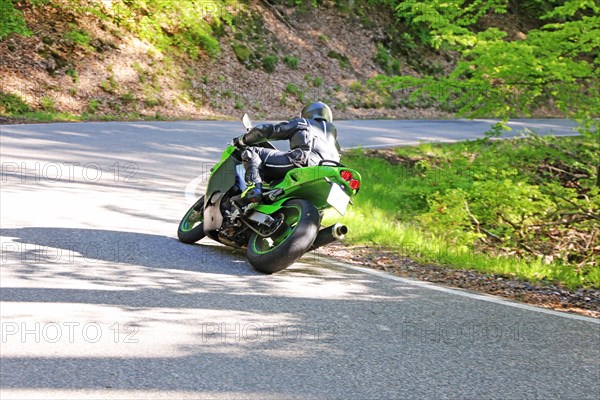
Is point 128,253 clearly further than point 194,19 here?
No

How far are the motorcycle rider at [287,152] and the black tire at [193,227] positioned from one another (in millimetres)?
837

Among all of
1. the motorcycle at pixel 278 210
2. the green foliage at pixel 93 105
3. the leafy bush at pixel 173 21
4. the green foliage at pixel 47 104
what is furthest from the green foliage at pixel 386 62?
the motorcycle at pixel 278 210

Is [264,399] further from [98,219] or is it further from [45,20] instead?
[45,20]

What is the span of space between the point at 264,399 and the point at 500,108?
1082 centimetres

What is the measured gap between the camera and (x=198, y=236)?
320 inches

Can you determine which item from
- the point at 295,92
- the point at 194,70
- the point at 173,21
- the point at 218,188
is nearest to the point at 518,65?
the point at 218,188

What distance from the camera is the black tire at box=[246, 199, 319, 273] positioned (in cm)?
680

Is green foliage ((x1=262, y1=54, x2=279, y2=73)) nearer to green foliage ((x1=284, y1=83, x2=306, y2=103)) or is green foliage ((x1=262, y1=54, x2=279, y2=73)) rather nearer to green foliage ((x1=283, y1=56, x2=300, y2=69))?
green foliage ((x1=283, y1=56, x2=300, y2=69))

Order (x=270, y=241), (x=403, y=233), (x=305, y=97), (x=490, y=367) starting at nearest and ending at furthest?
(x=490, y=367) < (x=270, y=241) < (x=403, y=233) < (x=305, y=97)

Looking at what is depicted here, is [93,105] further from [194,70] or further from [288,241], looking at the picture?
[288,241]

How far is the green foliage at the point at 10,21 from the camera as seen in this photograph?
63.5 ft

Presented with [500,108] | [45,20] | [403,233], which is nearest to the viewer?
[403,233]

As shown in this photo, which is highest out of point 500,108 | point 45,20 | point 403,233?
point 45,20

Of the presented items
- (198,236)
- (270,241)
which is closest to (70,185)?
(198,236)
